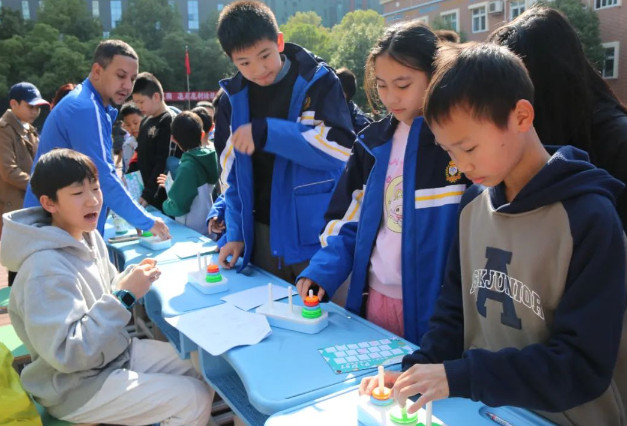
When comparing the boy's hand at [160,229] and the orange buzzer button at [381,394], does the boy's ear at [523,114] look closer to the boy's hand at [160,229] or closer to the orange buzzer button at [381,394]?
the orange buzzer button at [381,394]

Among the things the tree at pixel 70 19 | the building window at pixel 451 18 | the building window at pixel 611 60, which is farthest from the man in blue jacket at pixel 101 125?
the tree at pixel 70 19

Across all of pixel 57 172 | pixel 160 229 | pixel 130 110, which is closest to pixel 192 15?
pixel 130 110

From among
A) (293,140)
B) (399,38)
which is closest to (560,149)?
(399,38)

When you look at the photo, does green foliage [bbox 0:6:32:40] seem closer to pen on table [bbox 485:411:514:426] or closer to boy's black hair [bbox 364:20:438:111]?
boy's black hair [bbox 364:20:438:111]

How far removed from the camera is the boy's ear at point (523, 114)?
96cm

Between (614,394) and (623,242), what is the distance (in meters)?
0.30

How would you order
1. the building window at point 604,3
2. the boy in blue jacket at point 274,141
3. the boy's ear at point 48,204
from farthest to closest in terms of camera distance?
the building window at point 604,3
the boy in blue jacket at point 274,141
the boy's ear at point 48,204

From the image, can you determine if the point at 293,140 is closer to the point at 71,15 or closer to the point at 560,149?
the point at 560,149

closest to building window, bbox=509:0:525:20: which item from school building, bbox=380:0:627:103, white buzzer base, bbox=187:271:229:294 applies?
school building, bbox=380:0:627:103

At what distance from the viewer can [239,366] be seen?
1395 millimetres

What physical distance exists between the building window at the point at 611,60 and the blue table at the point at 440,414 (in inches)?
872

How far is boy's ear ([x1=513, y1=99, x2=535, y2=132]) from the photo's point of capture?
3.16ft

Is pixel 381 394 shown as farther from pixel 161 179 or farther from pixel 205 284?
pixel 161 179

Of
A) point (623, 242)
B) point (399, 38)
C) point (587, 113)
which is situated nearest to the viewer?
point (623, 242)
